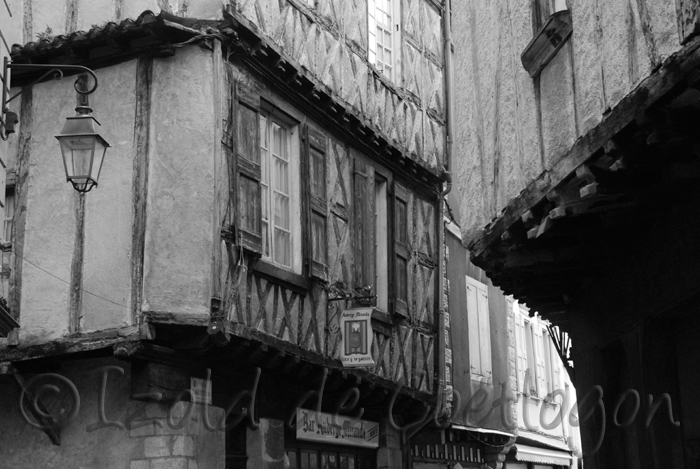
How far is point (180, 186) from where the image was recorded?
30.6 feet

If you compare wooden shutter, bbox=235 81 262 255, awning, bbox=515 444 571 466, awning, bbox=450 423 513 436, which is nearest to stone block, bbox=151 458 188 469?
wooden shutter, bbox=235 81 262 255

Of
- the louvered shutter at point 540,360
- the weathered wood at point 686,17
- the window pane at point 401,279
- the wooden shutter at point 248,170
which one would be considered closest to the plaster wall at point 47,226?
the wooden shutter at point 248,170

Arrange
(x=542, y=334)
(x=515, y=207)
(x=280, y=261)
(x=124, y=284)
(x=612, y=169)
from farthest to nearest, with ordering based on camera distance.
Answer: (x=542, y=334) < (x=280, y=261) < (x=124, y=284) < (x=515, y=207) < (x=612, y=169)

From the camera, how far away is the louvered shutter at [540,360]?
799 inches

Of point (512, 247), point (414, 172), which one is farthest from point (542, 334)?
point (512, 247)

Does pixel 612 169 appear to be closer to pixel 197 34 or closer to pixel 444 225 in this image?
pixel 197 34

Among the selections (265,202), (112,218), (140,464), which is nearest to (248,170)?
(265,202)

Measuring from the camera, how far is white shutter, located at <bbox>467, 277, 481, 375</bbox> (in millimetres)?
16266

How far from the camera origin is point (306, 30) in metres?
11.5

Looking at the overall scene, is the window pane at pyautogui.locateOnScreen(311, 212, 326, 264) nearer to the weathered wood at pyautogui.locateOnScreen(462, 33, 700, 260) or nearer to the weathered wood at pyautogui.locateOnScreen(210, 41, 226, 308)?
the weathered wood at pyautogui.locateOnScreen(210, 41, 226, 308)

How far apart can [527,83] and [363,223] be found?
18.0ft

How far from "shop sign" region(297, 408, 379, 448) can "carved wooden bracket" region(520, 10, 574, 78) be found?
5303 millimetres

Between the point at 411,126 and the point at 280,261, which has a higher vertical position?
the point at 411,126

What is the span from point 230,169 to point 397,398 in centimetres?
431
